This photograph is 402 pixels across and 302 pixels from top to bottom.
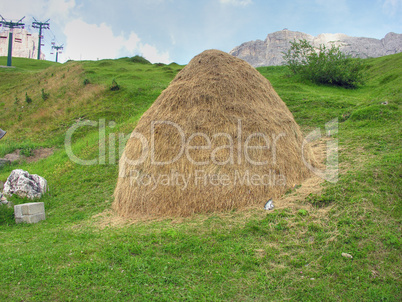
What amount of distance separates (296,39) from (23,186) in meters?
66.2

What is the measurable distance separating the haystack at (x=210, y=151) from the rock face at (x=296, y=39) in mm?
56614

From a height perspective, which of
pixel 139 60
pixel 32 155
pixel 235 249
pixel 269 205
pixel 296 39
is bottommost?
pixel 235 249

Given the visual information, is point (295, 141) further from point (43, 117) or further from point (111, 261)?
point (43, 117)

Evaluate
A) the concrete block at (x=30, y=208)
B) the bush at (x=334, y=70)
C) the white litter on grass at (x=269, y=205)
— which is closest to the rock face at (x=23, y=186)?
the concrete block at (x=30, y=208)

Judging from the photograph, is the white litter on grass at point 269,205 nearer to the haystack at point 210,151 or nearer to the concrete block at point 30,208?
the haystack at point 210,151

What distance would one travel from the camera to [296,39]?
6419 cm

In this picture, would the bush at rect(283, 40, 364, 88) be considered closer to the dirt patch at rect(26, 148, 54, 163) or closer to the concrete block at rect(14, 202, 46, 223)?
the dirt patch at rect(26, 148, 54, 163)

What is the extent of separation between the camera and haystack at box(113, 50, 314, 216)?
5.97 m

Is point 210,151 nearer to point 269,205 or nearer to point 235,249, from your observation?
point 269,205

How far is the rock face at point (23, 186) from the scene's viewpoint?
8289mm

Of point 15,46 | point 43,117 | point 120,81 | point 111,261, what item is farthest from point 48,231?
point 15,46

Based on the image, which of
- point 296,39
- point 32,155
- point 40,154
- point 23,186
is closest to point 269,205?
point 23,186

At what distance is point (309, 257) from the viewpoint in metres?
4.30

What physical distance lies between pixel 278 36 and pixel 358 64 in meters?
50.8
